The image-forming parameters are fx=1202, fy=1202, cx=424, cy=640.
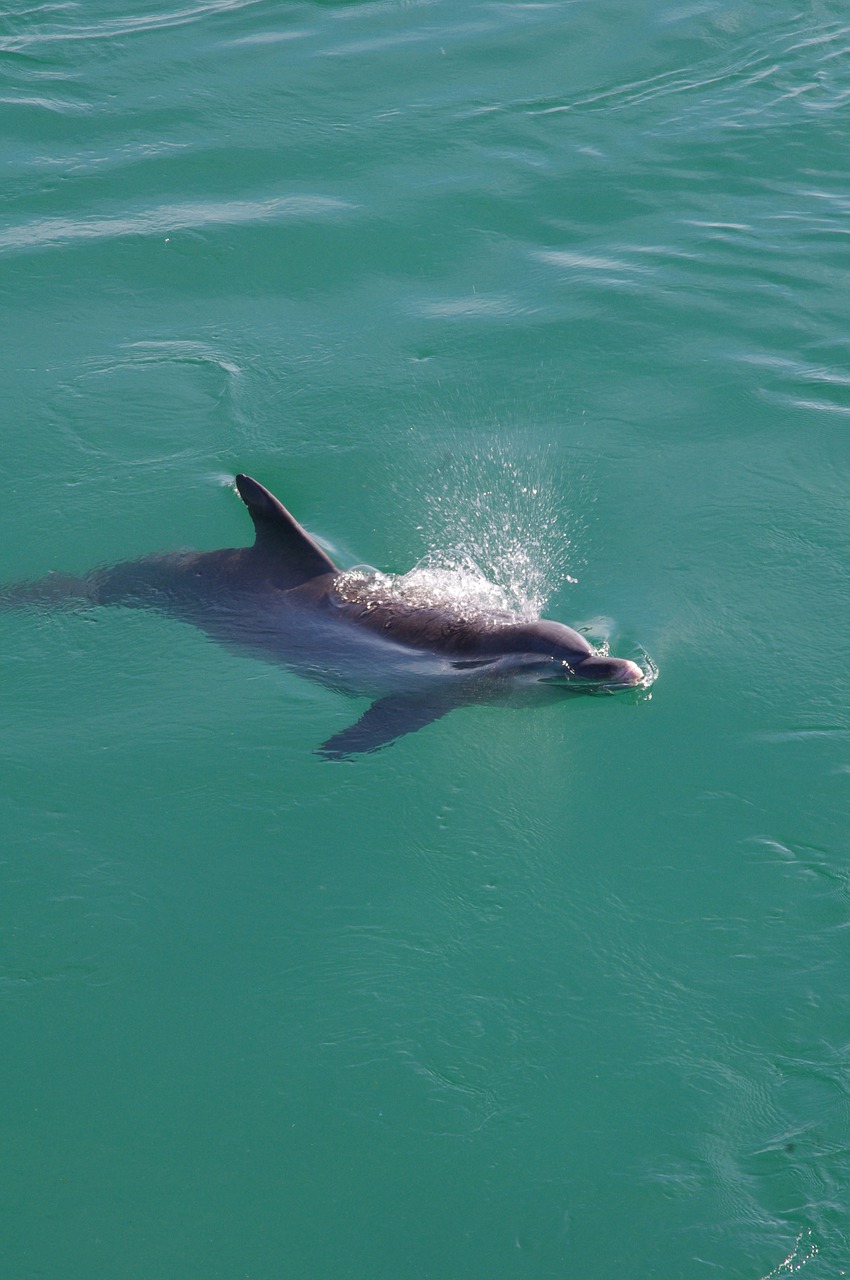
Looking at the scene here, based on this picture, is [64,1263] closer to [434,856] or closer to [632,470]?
[434,856]

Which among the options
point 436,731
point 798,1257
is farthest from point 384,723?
point 798,1257

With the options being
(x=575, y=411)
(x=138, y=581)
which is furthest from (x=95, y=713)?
(x=575, y=411)

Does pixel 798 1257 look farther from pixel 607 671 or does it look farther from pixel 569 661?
pixel 569 661

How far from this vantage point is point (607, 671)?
9.66 metres

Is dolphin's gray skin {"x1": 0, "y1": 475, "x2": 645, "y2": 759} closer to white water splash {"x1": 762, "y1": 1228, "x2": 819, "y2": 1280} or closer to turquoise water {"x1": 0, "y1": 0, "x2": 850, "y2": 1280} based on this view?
turquoise water {"x1": 0, "y1": 0, "x2": 850, "y2": 1280}

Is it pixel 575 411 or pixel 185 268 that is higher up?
pixel 185 268

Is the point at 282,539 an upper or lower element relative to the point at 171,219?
lower

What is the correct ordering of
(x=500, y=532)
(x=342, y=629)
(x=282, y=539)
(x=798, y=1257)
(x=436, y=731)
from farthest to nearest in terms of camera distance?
1. (x=500, y=532)
2. (x=282, y=539)
3. (x=342, y=629)
4. (x=436, y=731)
5. (x=798, y=1257)

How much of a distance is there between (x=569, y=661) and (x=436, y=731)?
4.00 ft

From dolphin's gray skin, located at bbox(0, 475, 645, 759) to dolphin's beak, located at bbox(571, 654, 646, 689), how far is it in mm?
10

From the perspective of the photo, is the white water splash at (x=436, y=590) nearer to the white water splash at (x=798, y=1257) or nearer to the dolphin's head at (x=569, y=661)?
the dolphin's head at (x=569, y=661)

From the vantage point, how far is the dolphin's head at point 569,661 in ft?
31.7

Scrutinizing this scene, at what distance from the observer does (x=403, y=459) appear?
12633 mm

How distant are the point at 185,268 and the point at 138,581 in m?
6.47
